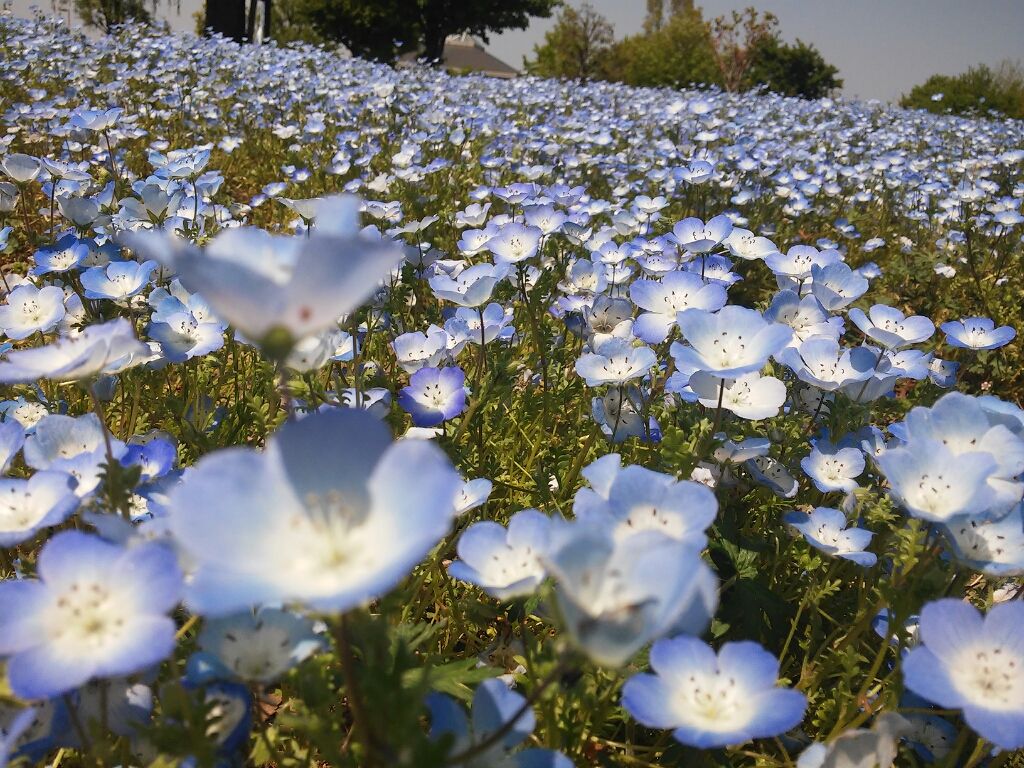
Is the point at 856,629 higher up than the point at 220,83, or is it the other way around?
the point at 220,83

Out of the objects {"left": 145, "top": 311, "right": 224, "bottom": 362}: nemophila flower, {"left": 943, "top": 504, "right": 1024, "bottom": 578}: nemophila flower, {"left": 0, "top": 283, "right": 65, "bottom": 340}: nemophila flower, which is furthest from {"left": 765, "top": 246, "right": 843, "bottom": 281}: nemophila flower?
{"left": 0, "top": 283, "right": 65, "bottom": 340}: nemophila flower

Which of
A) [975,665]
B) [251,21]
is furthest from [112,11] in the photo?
[975,665]

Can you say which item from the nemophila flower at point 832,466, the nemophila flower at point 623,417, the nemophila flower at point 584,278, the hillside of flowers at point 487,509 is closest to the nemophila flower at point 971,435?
the hillside of flowers at point 487,509

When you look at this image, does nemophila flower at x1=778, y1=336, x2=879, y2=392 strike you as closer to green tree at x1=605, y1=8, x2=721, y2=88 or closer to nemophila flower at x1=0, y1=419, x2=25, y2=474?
nemophila flower at x1=0, y1=419, x2=25, y2=474

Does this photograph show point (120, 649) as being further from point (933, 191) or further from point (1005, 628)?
point (933, 191)

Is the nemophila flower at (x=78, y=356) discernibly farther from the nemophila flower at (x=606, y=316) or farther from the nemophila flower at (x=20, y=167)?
the nemophila flower at (x=20, y=167)

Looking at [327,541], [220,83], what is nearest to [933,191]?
[327,541]

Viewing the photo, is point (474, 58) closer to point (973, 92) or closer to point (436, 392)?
point (973, 92)
